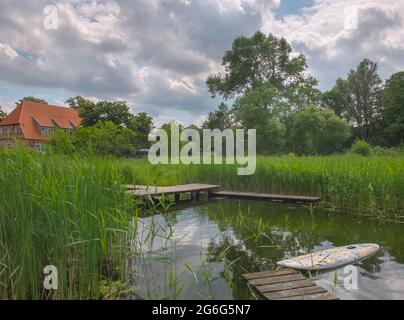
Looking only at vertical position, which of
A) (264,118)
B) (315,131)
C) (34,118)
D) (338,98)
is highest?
(338,98)

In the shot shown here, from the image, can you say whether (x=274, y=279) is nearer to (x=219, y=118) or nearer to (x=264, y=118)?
(x=264, y=118)

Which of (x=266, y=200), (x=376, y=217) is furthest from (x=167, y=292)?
(x=266, y=200)

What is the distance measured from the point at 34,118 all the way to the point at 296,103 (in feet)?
95.7

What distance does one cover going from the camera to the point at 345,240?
598cm

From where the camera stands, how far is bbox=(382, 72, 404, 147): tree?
2942 centimetres

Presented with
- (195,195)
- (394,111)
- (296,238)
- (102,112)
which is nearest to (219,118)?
(102,112)

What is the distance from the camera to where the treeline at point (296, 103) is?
1020 inches

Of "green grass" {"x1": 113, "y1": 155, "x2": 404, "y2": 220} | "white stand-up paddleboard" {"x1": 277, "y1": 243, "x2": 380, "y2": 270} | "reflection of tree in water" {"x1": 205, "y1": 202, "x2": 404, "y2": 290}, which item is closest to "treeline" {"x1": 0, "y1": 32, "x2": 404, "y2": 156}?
"green grass" {"x1": 113, "y1": 155, "x2": 404, "y2": 220}

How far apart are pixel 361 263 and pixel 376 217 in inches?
135

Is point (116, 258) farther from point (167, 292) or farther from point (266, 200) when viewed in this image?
point (266, 200)

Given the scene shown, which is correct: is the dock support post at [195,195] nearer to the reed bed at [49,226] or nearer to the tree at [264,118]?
the reed bed at [49,226]

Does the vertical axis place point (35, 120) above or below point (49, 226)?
above

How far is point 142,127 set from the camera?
35344 mm

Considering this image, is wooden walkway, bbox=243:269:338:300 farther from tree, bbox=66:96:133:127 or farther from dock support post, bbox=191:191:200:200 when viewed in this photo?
tree, bbox=66:96:133:127
